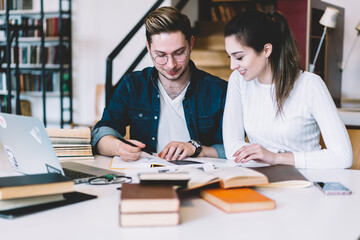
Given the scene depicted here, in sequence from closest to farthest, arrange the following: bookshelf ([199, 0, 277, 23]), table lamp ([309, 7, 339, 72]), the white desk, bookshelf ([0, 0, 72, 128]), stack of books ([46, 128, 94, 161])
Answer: the white desk
stack of books ([46, 128, 94, 161])
table lamp ([309, 7, 339, 72])
bookshelf ([0, 0, 72, 128])
bookshelf ([199, 0, 277, 23])

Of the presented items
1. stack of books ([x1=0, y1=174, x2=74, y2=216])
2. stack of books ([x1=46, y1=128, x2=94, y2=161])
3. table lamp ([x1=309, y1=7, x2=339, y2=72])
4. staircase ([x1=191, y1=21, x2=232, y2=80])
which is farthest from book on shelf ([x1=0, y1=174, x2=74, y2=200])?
staircase ([x1=191, y1=21, x2=232, y2=80])

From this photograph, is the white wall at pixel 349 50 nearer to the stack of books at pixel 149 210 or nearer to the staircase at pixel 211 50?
the staircase at pixel 211 50

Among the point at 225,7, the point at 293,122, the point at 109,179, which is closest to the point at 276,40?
the point at 293,122

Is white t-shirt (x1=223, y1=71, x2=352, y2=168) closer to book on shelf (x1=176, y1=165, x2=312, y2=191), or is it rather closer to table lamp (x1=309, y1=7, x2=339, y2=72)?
book on shelf (x1=176, y1=165, x2=312, y2=191)

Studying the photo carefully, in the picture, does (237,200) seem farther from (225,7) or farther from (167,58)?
(225,7)

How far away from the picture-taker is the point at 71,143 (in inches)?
62.7

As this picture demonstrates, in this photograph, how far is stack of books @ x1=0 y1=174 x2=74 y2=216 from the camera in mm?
890

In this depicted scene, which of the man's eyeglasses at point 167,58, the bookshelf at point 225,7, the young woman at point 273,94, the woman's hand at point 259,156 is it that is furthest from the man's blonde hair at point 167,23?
the bookshelf at point 225,7

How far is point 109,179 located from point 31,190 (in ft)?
1.09

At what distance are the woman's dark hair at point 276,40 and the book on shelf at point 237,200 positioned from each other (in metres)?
0.70

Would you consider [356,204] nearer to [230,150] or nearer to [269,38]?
[230,150]

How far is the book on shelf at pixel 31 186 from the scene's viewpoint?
88 centimetres

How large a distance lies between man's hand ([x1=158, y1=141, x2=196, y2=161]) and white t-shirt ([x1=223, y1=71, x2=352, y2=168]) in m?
0.20

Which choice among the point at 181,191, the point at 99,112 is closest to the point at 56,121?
the point at 99,112
